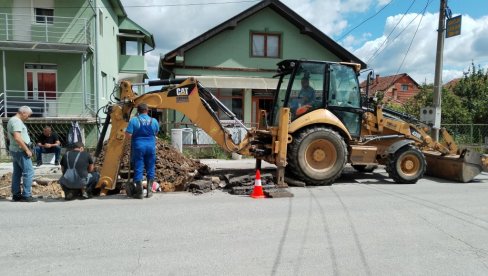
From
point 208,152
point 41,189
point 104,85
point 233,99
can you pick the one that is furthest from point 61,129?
point 41,189

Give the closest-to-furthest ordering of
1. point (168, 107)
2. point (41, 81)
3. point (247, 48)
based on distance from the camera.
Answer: point (168, 107)
point (41, 81)
point (247, 48)

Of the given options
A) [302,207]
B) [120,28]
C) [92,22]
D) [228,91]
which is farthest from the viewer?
[120,28]

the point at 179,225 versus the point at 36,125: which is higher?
the point at 36,125

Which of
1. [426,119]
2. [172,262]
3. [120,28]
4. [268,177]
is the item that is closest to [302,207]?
[268,177]

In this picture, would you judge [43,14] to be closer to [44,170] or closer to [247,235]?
[44,170]

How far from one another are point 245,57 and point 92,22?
7.62m

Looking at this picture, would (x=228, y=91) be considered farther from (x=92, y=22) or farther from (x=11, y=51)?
(x=11, y=51)

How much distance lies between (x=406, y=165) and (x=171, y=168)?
5.57 meters

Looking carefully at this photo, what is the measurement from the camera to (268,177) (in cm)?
890

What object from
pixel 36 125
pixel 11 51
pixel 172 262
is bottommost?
pixel 172 262

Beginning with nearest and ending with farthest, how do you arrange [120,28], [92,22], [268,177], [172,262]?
1. [172,262]
2. [268,177]
3. [92,22]
4. [120,28]

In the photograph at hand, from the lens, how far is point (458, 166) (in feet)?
33.4

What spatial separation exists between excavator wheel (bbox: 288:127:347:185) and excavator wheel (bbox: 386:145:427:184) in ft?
4.23

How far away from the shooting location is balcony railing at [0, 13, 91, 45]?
1850 centimetres
